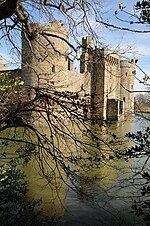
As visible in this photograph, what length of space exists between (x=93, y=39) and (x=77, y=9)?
273 mm

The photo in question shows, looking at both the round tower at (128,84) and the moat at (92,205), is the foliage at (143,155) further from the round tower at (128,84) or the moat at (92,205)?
the moat at (92,205)

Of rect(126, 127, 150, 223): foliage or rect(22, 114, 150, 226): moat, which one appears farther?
rect(22, 114, 150, 226): moat

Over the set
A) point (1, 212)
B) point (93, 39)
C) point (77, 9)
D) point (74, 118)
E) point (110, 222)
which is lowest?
point (110, 222)

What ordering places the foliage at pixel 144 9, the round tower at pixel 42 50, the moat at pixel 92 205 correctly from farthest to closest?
the moat at pixel 92 205 → the round tower at pixel 42 50 → the foliage at pixel 144 9

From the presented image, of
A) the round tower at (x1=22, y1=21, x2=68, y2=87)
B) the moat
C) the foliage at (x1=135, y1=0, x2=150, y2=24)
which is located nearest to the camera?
the foliage at (x1=135, y1=0, x2=150, y2=24)

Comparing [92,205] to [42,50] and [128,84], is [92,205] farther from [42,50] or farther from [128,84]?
[128,84]

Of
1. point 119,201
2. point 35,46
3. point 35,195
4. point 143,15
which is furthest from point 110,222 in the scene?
point 143,15

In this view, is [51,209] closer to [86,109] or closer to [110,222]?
[110,222]

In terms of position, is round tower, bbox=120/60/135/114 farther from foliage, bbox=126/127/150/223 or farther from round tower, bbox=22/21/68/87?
round tower, bbox=22/21/68/87

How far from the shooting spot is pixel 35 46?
343cm

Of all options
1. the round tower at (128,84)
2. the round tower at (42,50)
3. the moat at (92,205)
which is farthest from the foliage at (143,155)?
the moat at (92,205)

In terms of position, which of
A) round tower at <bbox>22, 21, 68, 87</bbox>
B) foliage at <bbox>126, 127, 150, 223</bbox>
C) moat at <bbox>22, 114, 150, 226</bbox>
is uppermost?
round tower at <bbox>22, 21, 68, 87</bbox>

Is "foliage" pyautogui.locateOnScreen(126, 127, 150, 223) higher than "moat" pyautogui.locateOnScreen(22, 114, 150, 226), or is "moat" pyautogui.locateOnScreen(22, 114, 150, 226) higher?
"foliage" pyautogui.locateOnScreen(126, 127, 150, 223)

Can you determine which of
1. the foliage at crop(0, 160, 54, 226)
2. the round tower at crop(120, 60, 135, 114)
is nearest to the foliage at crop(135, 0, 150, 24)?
the round tower at crop(120, 60, 135, 114)
